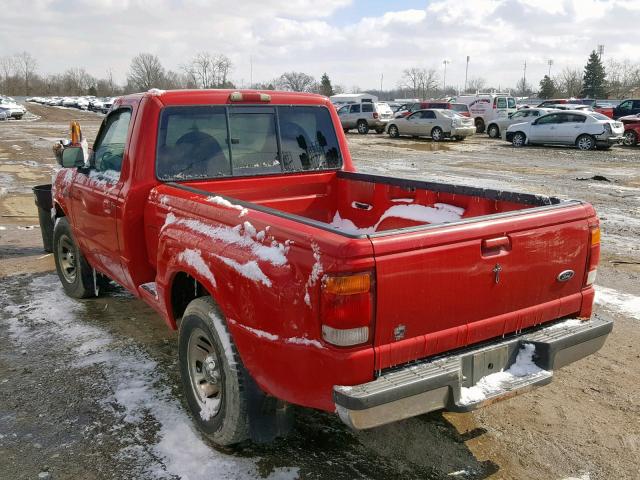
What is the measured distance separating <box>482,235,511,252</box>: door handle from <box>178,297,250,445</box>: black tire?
4.51 ft

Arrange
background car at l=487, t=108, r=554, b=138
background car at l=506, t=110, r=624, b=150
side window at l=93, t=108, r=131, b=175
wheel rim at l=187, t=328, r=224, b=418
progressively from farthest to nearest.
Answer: background car at l=487, t=108, r=554, b=138, background car at l=506, t=110, r=624, b=150, side window at l=93, t=108, r=131, b=175, wheel rim at l=187, t=328, r=224, b=418

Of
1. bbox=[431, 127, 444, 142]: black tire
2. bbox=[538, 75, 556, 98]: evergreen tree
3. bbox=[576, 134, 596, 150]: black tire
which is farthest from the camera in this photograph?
bbox=[538, 75, 556, 98]: evergreen tree

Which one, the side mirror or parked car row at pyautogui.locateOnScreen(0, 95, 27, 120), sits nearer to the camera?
the side mirror

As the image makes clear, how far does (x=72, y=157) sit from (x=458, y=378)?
374 cm

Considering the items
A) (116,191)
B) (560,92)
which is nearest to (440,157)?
(116,191)

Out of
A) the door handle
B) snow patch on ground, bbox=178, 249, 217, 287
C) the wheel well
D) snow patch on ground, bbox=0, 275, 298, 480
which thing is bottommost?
snow patch on ground, bbox=0, 275, 298, 480

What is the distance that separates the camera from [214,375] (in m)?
3.18

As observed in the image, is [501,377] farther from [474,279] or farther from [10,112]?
[10,112]

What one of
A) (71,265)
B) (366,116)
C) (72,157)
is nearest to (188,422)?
(72,157)

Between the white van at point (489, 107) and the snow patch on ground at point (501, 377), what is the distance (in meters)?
29.0

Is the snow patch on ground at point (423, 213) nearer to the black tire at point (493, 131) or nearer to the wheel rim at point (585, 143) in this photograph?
the wheel rim at point (585, 143)

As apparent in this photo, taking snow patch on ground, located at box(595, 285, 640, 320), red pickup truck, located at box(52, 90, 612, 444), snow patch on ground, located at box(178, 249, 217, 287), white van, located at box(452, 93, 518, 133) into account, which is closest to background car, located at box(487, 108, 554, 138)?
white van, located at box(452, 93, 518, 133)

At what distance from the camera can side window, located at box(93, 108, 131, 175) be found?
172 inches

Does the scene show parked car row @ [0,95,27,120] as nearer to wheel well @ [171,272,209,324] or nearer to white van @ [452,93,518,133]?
white van @ [452,93,518,133]
